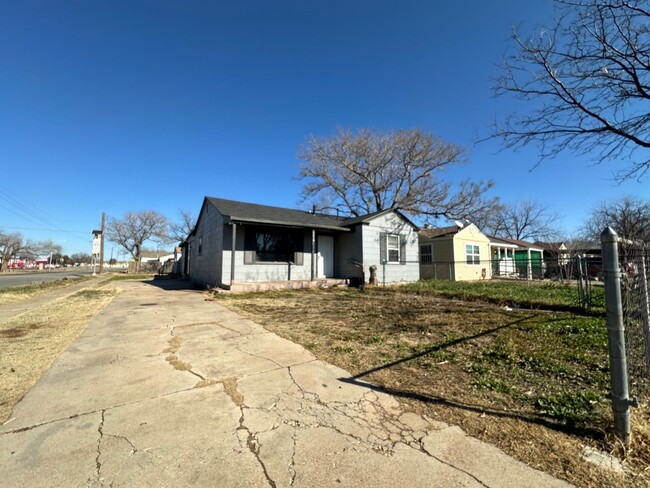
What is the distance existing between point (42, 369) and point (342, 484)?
3972mm

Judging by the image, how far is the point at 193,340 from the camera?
496 centimetres

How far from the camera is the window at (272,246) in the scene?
12.4 meters

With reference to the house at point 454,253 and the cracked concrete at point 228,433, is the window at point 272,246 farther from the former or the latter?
the cracked concrete at point 228,433

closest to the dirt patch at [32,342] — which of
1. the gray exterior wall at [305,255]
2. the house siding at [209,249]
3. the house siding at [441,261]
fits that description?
the house siding at [209,249]

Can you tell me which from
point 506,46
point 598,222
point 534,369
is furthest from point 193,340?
point 598,222

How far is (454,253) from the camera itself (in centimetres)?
1830

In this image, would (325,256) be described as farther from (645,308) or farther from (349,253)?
(645,308)

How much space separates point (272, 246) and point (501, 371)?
1054cm

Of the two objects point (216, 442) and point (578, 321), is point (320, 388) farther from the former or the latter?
point (578, 321)

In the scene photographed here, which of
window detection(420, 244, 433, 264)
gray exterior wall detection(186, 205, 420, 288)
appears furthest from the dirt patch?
window detection(420, 244, 433, 264)

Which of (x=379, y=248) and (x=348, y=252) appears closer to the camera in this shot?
(x=348, y=252)

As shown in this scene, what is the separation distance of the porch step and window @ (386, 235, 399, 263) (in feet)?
9.64

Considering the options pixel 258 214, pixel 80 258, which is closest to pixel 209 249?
pixel 258 214

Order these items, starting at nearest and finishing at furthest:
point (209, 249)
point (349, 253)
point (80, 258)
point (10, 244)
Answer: point (209, 249) < point (349, 253) < point (10, 244) < point (80, 258)
